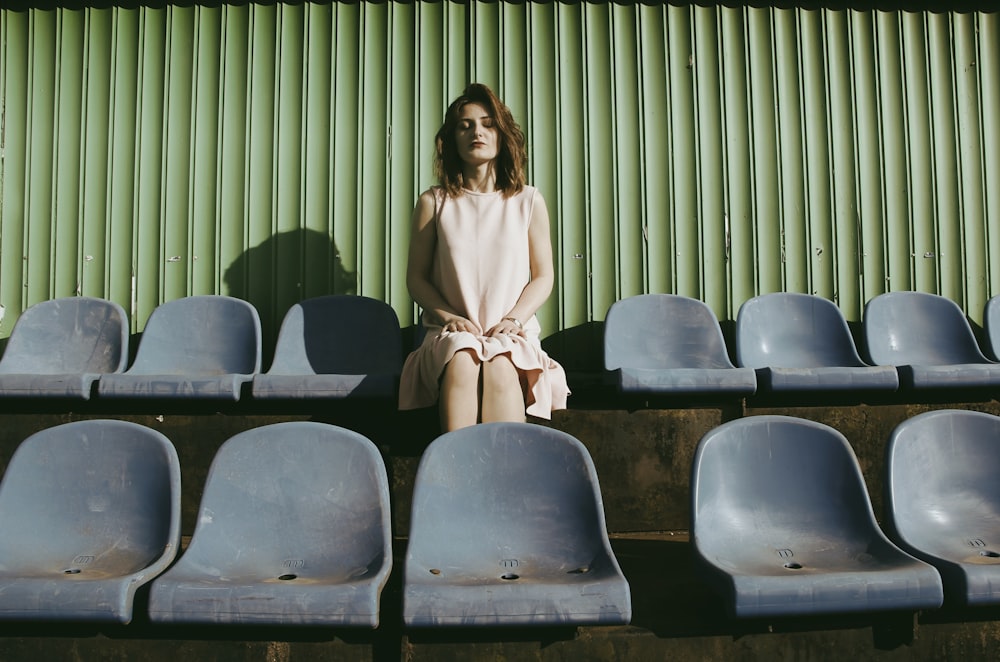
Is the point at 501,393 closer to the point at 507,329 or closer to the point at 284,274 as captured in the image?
the point at 507,329

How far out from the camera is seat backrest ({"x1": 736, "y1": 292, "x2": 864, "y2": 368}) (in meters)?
3.26

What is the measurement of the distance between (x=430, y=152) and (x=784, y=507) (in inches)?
94.2

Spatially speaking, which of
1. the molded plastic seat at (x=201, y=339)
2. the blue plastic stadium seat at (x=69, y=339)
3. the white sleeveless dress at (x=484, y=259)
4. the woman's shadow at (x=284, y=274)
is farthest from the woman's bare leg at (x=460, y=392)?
the blue plastic stadium seat at (x=69, y=339)

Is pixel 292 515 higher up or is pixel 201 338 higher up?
pixel 201 338

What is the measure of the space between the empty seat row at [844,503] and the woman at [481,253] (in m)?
0.64

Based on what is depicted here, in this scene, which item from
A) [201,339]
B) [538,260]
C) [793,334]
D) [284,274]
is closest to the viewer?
[538,260]

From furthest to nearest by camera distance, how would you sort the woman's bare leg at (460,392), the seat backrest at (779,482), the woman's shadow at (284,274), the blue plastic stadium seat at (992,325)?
the woman's shadow at (284,274) → the blue plastic stadium seat at (992,325) → the woman's bare leg at (460,392) → the seat backrest at (779,482)

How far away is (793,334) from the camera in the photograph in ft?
11.0

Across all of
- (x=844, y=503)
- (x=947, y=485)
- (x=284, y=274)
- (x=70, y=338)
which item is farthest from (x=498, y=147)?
(x=70, y=338)

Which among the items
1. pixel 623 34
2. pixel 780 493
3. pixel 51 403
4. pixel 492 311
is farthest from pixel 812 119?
pixel 51 403

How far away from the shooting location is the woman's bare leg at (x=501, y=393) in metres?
2.18

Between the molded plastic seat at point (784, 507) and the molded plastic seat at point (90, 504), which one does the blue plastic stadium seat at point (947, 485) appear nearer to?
the molded plastic seat at point (784, 507)

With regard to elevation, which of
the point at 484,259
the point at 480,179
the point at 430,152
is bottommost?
the point at 484,259

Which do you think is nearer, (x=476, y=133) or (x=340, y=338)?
(x=476, y=133)
